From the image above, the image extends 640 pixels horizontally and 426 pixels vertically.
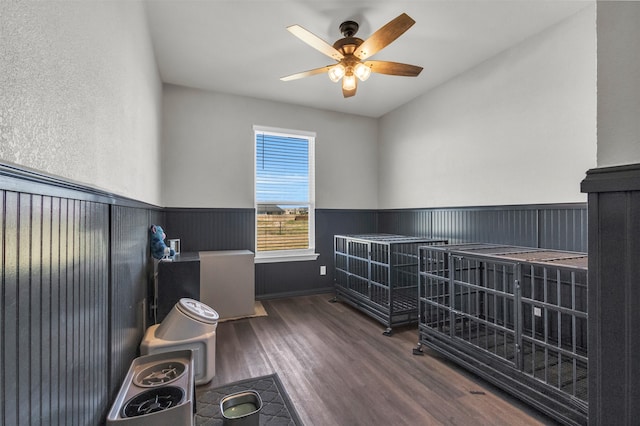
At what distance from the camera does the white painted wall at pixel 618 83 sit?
0.74m

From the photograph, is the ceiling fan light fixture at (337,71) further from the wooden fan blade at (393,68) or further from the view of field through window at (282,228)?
the view of field through window at (282,228)

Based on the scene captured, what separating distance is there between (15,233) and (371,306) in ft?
9.83

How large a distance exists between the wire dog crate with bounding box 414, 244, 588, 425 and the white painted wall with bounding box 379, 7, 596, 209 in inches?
29.3

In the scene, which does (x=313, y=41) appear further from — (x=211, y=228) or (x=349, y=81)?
(x=211, y=228)

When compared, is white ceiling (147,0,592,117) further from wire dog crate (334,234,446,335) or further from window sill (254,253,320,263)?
window sill (254,253,320,263)

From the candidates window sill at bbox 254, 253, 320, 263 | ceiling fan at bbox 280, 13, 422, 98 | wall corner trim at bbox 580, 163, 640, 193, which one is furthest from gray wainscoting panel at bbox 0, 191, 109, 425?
window sill at bbox 254, 253, 320, 263

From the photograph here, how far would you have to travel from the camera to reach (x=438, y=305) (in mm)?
2352

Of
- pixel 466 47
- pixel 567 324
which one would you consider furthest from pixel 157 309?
pixel 466 47

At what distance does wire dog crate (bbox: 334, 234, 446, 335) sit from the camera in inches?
115

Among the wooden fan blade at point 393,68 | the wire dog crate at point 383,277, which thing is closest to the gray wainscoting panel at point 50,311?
the wooden fan blade at point 393,68

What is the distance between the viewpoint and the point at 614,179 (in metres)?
0.77

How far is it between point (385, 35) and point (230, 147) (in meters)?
2.47

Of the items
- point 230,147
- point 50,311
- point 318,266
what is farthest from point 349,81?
point 318,266

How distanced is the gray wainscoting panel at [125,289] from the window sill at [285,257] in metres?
1.88
